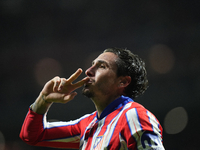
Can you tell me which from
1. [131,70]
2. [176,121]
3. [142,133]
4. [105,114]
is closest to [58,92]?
[105,114]

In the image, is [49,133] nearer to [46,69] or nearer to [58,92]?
[58,92]

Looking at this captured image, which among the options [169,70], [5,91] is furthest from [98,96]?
[5,91]

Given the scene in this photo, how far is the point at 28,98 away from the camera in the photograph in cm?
659

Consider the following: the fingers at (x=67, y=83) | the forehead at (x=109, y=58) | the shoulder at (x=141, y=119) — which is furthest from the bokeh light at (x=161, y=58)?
the shoulder at (x=141, y=119)

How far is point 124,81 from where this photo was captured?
182cm

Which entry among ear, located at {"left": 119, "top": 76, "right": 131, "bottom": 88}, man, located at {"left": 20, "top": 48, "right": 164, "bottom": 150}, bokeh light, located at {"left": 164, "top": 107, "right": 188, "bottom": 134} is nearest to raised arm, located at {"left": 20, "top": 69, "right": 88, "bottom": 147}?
man, located at {"left": 20, "top": 48, "right": 164, "bottom": 150}

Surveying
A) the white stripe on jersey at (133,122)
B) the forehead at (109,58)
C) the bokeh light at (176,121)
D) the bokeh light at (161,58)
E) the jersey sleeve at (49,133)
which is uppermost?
the forehead at (109,58)

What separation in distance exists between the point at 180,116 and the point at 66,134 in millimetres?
5394

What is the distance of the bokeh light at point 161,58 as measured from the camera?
19.5 ft

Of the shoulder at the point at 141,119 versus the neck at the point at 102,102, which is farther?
the neck at the point at 102,102

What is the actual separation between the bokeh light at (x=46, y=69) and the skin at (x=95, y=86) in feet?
16.3

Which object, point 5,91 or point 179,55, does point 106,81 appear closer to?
point 179,55

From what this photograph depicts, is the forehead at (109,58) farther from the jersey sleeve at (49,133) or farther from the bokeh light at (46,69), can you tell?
the bokeh light at (46,69)

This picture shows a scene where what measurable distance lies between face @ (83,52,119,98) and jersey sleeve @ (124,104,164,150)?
43 centimetres
